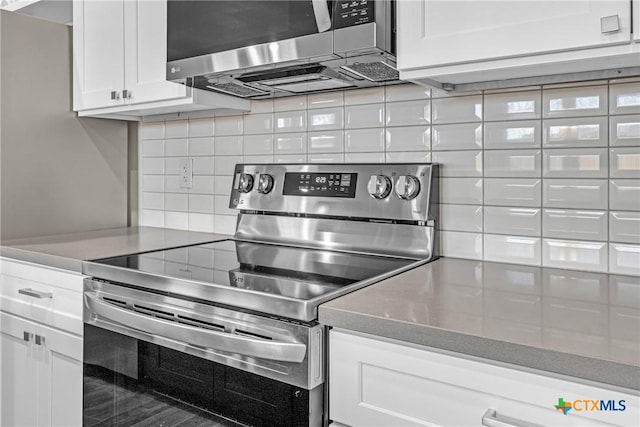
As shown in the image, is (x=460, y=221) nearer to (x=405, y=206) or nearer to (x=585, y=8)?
(x=405, y=206)

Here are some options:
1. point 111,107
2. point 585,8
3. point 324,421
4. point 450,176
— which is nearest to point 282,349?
point 324,421

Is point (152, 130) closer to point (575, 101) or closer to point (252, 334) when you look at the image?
point (252, 334)

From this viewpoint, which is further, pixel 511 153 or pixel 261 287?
pixel 511 153

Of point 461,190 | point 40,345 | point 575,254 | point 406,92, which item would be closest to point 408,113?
point 406,92

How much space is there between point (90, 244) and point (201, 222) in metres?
0.47

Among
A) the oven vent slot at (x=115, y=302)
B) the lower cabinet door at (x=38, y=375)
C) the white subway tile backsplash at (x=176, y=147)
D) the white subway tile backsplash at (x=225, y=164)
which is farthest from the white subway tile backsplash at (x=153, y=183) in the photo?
the oven vent slot at (x=115, y=302)

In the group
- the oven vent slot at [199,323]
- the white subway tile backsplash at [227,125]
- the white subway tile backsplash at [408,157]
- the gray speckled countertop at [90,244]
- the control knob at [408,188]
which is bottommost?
the oven vent slot at [199,323]

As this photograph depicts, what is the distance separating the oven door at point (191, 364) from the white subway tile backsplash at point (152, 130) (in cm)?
99

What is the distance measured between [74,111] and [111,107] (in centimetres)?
27

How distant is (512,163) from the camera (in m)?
1.37

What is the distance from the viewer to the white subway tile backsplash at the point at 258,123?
1.86m

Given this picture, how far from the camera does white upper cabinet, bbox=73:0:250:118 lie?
1745 mm

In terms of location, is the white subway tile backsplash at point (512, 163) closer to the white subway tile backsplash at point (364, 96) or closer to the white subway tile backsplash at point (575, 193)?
the white subway tile backsplash at point (575, 193)

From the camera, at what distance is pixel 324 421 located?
96 centimetres
